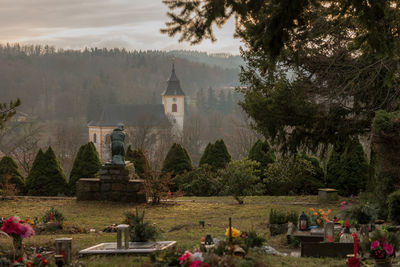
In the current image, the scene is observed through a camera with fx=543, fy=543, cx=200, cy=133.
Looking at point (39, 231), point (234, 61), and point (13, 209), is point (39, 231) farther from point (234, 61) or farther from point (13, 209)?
point (234, 61)

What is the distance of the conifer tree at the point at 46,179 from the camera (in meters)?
19.3

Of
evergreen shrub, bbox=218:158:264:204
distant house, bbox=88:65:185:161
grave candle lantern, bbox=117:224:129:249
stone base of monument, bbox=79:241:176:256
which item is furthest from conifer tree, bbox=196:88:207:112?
grave candle lantern, bbox=117:224:129:249

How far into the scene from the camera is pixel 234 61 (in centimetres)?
11869

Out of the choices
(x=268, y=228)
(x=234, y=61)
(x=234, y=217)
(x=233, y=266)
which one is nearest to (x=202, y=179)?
(x=234, y=217)

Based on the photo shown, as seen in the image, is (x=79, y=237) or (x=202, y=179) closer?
(x=79, y=237)

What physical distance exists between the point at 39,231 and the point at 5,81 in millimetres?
57848

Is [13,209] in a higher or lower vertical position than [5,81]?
lower

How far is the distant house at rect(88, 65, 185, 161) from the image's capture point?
72.2 meters

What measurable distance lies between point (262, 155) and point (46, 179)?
777 cm

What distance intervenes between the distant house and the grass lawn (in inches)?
1933

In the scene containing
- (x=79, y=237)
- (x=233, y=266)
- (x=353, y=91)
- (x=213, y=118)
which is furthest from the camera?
(x=213, y=118)

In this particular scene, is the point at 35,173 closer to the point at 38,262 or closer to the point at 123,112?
the point at 38,262

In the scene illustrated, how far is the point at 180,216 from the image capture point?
1366 cm

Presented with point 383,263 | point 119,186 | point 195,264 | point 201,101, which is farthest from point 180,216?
point 201,101
